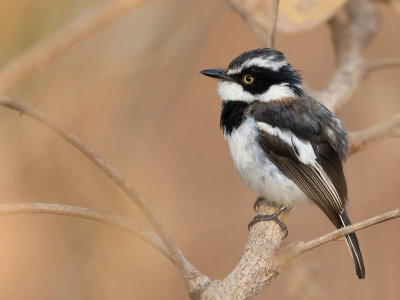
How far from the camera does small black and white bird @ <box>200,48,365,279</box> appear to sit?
317 centimetres

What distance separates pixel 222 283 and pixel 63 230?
220 centimetres

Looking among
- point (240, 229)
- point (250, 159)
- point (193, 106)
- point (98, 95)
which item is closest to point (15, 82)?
point (250, 159)

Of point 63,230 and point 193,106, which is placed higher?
point 193,106

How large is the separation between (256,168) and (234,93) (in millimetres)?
491

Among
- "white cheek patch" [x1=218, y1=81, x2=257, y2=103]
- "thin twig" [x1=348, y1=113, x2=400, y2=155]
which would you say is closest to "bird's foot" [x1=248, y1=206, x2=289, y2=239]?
"thin twig" [x1=348, y1=113, x2=400, y2=155]

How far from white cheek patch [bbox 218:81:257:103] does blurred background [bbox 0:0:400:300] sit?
671 millimetres

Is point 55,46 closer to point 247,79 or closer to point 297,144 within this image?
point 247,79

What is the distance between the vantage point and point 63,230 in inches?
156

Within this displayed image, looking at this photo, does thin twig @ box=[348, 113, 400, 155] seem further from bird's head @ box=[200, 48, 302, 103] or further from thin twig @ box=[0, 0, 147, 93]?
thin twig @ box=[0, 0, 147, 93]

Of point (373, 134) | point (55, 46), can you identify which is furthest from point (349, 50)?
point (55, 46)

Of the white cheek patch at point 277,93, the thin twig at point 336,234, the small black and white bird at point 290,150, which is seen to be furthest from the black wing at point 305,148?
the thin twig at point 336,234

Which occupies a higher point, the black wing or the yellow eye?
the yellow eye

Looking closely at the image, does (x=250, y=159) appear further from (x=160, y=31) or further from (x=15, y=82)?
(x=160, y=31)

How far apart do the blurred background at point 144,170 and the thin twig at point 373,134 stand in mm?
489
